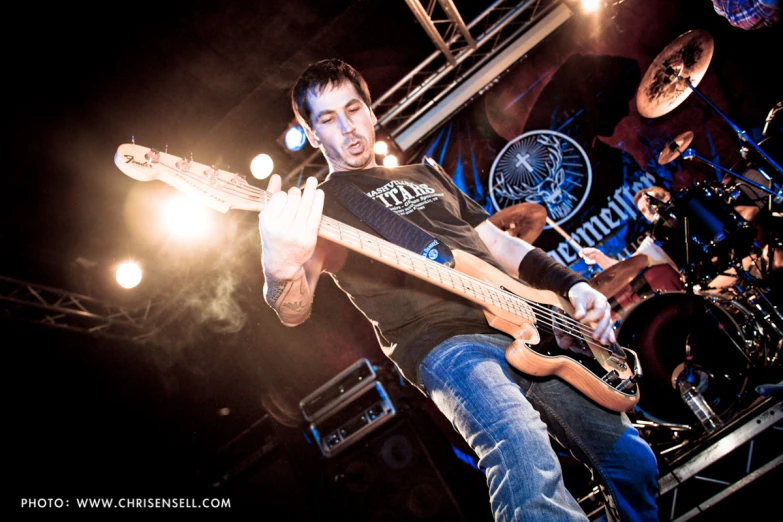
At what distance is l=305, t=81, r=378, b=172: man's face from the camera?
7.63ft

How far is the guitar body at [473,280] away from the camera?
162 cm

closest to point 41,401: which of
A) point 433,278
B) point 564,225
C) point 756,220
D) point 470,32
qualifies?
point 433,278

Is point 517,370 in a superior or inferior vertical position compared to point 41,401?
inferior

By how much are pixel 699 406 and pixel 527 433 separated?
2.79 metres

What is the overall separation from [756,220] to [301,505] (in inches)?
276

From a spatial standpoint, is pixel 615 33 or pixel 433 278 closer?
pixel 433 278

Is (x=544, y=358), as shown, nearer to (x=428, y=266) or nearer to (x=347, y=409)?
(x=428, y=266)

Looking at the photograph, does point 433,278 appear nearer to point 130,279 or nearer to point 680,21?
point 130,279

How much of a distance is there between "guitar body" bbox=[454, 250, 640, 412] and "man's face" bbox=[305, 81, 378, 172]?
1.00 m

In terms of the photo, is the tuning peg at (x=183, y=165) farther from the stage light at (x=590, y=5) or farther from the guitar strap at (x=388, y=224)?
the stage light at (x=590, y=5)

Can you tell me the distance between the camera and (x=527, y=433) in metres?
1.31

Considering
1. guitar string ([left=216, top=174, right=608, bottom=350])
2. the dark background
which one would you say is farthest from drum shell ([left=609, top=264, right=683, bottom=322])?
guitar string ([left=216, top=174, right=608, bottom=350])

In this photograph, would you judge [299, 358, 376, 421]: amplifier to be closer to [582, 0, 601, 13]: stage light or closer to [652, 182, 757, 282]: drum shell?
[652, 182, 757, 282]: drum shell

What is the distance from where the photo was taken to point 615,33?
578 cm
